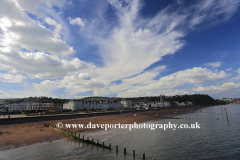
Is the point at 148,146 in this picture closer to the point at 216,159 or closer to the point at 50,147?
the point at 216,159

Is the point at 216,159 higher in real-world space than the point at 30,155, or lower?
lower

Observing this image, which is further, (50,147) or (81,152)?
(50,147)

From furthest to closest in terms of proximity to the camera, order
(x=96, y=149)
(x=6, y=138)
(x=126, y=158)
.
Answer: (x=6, y=138), (x=96, y=149), (x=126, y=158)

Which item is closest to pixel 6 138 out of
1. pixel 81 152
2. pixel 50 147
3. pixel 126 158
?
pixel 50 147

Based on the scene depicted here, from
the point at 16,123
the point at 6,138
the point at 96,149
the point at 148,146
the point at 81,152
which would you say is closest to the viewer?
the point at 81,152

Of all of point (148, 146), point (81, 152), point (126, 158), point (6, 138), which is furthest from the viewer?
point (6, 138)

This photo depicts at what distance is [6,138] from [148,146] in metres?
34.2

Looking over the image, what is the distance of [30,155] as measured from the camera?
75.5 feet

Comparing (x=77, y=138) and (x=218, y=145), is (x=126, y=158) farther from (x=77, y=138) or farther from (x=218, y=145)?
(x=218, y=145)

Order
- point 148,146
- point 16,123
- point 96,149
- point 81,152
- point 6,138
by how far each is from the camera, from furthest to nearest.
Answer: point 16,123 < point 6,138 < point 148,146 < point 96,149 < point 81,152

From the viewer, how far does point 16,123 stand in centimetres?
5278

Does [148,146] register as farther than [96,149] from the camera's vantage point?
Yes

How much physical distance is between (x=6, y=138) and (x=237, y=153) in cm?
5097

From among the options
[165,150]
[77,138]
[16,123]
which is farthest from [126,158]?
[16,123]
